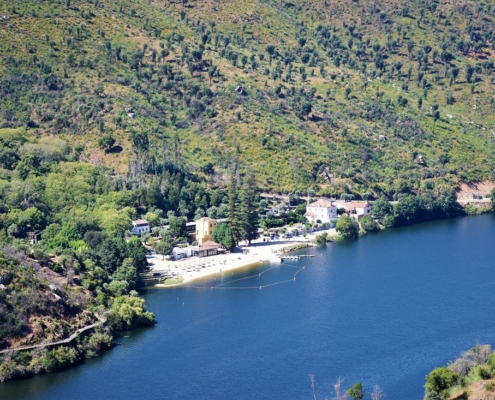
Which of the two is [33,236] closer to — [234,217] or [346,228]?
[234,217]

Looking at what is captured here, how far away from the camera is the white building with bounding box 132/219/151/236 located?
378 feet

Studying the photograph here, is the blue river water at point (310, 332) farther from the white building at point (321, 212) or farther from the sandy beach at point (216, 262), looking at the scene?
the white building at point (321, 212)

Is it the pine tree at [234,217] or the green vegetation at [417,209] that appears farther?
the green vegetation at [417,209]

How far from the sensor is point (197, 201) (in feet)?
423

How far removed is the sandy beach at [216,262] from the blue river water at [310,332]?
273 cm

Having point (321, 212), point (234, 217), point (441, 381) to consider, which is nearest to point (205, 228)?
point (234, 217)

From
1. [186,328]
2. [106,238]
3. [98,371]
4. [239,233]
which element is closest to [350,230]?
[239,233]

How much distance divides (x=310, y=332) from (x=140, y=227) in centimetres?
4317

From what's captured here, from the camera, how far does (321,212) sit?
428ft

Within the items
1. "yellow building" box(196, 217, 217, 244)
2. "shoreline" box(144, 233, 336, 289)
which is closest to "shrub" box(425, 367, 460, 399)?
"shoreline" box(144, 233, 336, 289)

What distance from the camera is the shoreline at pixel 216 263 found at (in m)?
101

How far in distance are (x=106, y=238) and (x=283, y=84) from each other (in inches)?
3040

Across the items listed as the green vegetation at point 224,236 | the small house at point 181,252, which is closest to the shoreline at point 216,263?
the small house at point 181,252

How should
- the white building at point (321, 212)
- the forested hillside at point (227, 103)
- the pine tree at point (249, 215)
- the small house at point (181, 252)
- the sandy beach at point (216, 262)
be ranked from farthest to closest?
the forested hillside at point (227, 103), the white building at point (321, 212), the pine tree at point (249, 215), the small house at point (181, 252), the sandy beach at point (216, 262)
